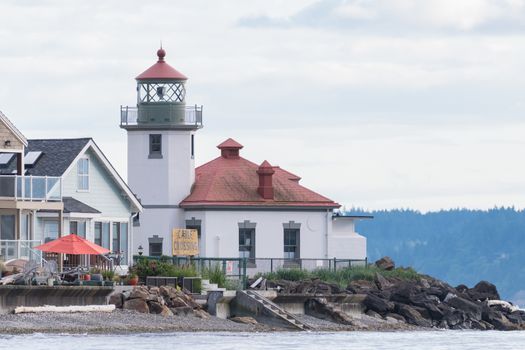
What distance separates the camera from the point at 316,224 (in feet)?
278

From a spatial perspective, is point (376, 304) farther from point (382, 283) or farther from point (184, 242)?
point (184, 242)

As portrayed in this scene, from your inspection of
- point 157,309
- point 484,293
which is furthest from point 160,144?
point 157,309

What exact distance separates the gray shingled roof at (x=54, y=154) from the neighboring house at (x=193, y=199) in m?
9.90

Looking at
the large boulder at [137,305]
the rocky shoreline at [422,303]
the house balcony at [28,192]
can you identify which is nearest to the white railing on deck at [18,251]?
the house balcony at [28,192]

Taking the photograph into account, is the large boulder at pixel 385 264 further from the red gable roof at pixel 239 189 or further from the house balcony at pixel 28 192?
the house balcony at pixel 28 192

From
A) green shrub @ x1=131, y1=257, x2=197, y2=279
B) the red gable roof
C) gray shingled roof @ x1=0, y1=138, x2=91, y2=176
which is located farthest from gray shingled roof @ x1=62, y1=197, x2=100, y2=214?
the red gable roof

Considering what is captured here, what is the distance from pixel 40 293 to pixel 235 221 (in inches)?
971

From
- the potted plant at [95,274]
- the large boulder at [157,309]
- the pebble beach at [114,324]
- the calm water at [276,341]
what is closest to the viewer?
the calm water at [276,341]

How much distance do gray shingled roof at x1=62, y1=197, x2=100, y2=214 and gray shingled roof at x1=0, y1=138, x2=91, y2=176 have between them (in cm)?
116

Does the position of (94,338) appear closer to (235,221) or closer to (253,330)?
(253,330)

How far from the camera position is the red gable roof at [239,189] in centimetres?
8356

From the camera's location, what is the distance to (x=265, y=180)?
84.8 meters

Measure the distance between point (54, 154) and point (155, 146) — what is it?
38.6 feet

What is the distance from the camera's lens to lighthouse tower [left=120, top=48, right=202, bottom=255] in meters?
83.9
